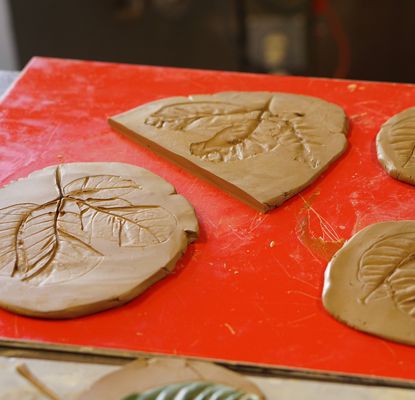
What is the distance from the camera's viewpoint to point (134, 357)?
1.37 metres

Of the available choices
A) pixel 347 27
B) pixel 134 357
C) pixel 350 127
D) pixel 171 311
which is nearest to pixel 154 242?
pixel 171 311

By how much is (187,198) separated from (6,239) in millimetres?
453

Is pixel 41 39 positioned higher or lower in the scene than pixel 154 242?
lower

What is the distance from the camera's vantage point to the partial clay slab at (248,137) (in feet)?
5.90

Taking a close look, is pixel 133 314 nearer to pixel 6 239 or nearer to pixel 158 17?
pixel 6 239

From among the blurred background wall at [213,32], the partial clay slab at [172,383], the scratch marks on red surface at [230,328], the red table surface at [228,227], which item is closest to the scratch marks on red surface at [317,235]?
the red table surface at [228,227]

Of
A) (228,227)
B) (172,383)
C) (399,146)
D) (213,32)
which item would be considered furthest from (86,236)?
(213,32)

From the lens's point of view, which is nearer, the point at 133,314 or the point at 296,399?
the point at 296,399

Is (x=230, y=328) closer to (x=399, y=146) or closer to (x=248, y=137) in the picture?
(x=248, y=137)

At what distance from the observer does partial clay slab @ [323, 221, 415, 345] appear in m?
1.41

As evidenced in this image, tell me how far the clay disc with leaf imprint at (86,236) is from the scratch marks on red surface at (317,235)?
259mm

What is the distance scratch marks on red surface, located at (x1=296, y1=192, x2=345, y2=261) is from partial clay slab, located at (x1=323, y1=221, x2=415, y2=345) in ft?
0.12

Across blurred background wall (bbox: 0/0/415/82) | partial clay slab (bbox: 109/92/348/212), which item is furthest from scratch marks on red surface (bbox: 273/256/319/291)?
blurred background wall (bbox: 0/0/415/82)

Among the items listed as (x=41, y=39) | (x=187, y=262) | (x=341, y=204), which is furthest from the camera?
(x=41, y=39)
